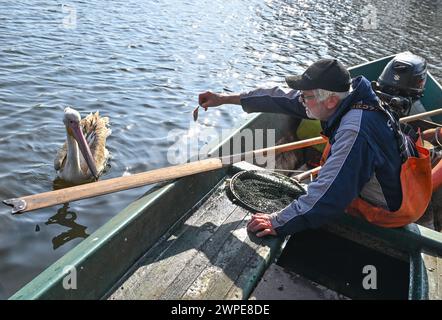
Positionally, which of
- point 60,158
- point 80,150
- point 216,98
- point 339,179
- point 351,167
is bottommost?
point 60,158

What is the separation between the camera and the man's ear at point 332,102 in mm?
3923

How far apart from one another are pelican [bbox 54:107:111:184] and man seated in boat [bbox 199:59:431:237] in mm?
3900

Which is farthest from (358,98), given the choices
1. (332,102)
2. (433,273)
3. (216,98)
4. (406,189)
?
(216,98)

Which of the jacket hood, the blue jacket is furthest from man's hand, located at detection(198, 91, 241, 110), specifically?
the jacket hood

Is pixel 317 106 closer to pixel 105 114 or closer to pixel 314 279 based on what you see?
pixel 314 279

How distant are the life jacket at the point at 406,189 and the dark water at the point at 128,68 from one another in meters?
2.62

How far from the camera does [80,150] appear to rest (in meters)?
7.28

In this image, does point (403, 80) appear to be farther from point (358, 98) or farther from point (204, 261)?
point (204, 261)

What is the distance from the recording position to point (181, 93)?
11.8 meters

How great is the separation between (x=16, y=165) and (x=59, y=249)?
2271 millimetres

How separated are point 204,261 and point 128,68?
31.6 ft

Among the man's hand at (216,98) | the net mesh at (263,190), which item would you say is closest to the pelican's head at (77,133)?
the man's hand at (216,98)

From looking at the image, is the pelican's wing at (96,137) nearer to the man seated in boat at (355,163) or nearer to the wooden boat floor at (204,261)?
the wooden boat floor at (204,261)
